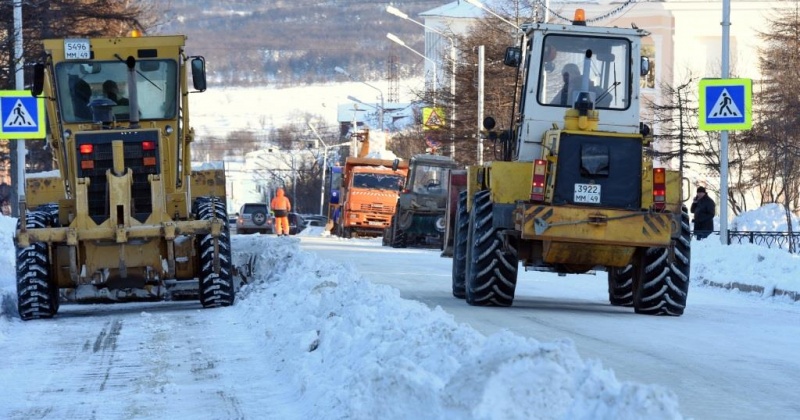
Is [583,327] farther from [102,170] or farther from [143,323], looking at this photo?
[102,170]

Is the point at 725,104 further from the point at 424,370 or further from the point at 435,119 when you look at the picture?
the point at 435,119

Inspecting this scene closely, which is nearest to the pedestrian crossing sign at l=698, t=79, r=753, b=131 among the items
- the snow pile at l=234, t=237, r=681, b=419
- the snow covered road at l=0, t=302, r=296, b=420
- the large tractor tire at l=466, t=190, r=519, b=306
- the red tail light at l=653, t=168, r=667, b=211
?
the red tail light at l=653, t=168, r=667, b=211

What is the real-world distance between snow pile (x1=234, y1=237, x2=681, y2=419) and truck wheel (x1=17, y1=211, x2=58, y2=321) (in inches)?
139

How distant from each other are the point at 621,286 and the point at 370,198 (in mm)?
30899

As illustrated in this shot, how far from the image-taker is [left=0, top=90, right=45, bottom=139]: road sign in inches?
1012

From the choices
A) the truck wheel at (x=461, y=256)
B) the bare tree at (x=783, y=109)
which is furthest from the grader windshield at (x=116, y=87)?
the bare tree at (x=783, y=109)

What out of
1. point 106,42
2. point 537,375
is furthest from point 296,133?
point 537,375

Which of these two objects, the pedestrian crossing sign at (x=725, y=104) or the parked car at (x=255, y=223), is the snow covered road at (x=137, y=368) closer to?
the pedestrian crossing sign at (x=725, y=104)

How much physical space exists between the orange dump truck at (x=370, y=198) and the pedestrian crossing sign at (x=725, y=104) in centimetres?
2330

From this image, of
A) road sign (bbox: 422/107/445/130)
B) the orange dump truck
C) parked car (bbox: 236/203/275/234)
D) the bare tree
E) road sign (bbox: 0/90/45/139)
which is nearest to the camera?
road sign (bbox: 0/90/45/139)

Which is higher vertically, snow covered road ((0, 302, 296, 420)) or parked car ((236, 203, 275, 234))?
snow covered road ((0, 302, 296, 420))

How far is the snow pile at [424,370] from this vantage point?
23.0ft

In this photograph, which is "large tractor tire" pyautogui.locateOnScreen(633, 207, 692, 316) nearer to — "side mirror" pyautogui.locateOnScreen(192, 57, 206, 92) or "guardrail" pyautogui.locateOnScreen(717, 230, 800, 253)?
"side mirror" pyautogui.locateOnScreen(192, 57, 206, 92)

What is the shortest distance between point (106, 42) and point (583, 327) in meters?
7.02
